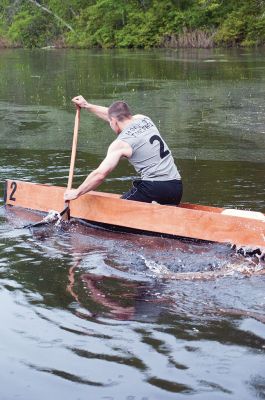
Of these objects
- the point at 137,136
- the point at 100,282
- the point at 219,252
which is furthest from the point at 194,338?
the point at 137,136

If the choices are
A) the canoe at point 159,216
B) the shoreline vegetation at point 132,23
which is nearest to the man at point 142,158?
the canoe at point 159,216

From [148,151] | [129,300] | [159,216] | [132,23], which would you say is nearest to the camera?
[129,300]

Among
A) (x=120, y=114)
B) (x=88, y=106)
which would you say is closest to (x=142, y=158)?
(x=120, y=114)

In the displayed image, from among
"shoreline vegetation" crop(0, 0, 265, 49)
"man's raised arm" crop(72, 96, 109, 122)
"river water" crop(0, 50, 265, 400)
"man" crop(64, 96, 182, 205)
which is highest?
"shoreline vegetation" crop(0, 0, 265, 49)

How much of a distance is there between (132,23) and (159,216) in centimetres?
4255

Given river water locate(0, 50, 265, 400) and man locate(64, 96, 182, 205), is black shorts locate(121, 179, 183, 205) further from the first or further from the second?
river water locate(0, 50, 265, 400)

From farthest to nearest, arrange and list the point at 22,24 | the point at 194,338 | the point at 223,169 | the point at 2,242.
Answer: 1. the point at 22,24
2. the point at 223,169
3. the point at 2,242
4. the point at 194,338

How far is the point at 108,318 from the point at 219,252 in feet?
5.70

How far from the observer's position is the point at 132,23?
4794 centimetres

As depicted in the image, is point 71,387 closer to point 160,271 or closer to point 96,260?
point 160,271

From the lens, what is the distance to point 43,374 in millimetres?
4215

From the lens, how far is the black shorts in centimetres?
725

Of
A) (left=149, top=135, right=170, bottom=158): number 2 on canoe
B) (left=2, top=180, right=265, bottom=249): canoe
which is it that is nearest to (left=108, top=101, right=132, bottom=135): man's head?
(left=149, top=135, right=170, bottom=158): number 2 on canoe

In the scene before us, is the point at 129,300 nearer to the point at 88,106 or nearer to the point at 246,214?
the point at 246,214
